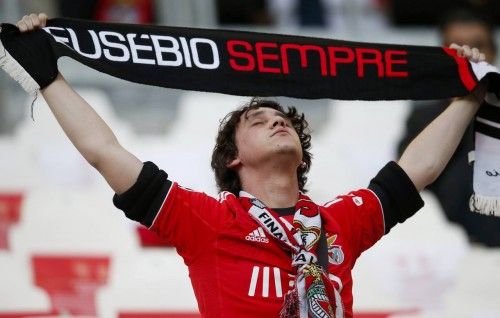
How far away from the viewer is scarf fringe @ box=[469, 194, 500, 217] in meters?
4.60

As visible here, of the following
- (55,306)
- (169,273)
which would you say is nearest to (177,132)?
(169,273)

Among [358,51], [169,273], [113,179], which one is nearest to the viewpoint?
[113,179]

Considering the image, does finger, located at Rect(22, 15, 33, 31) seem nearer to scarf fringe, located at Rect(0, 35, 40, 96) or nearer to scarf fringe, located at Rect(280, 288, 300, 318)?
scarf fringe, located at Rect(0, 35, 40, 96)

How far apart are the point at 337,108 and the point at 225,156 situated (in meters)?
3.40

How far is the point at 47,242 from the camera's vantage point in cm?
640

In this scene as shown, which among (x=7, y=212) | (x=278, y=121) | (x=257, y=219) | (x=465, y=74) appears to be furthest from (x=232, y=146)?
(x=7, y=212)

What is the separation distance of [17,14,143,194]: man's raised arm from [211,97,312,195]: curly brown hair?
479mm

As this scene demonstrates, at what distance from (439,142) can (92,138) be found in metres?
1.23

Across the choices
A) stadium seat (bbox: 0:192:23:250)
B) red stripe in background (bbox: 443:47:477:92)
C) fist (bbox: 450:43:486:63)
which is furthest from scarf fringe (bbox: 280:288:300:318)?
stadium seat (bbox: 0:192:23:250)

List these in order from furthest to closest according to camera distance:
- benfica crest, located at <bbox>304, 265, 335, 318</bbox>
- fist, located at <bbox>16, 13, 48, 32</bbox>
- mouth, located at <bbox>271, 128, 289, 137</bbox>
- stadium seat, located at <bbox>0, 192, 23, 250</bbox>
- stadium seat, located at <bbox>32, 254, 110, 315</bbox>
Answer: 1. stadium seat, located at <bbox>0, 192, 23, 250</bbox>
2. stadium seat, located at <bbox>32, 254, 110, 315</bbox>
3. mouth, located at <bbox>271, 128, 289, 137</bbox>
4. fist, located at <bbox>16, 13, 48, 32</bbox>
5. benfica crest, located at <bbox>304, 265, 335, 318</bbox>

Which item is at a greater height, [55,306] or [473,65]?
[473,65]

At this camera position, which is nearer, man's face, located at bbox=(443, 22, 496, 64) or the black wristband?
the black wristband

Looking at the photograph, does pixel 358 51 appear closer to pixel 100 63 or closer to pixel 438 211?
pixel 100 63

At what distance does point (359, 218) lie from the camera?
4.27 meters
